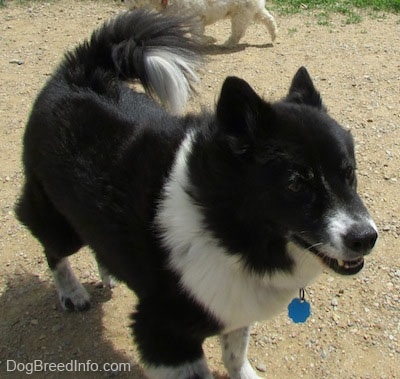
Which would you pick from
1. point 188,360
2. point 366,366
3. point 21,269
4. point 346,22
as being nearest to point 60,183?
point 188,360

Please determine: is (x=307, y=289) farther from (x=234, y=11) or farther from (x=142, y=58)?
(x=234, y=11)

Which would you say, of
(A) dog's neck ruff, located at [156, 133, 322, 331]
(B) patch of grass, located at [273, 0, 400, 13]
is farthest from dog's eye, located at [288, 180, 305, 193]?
(B) patch of grass, located at [273, 0, 400, 13]

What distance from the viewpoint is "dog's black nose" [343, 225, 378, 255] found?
1690 millimetres

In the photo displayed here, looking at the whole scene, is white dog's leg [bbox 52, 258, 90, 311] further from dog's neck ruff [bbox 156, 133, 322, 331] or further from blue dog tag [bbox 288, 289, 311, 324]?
blue dog tag [bbox 288, 289, 311, 324]

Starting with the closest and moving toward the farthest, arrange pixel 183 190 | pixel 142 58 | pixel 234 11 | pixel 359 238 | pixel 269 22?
pixel 359 238
pixel 183 190
pixel 142 58
pixel 269 22
pixel 234 11

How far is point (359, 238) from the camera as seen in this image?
169cm

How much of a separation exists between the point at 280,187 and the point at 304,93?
1.75 feet

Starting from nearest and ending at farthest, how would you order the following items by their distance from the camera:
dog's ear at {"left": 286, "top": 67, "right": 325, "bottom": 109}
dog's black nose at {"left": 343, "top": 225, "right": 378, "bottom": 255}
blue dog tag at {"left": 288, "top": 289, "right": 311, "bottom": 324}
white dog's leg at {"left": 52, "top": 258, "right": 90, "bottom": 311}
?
dog's black nose at {"left": 343, "top": 225, "right": 378, "bottom": 255} < dog's ear at {"left": 286, "top": 67, "right": 325, "bottom": 109} < blue dog tag at {"left": 288, "top": 289, "right": 311, "bottom": 324} < white dog's leg at {"left": 52, "top": 258, "right": 90, "bottom": 311}

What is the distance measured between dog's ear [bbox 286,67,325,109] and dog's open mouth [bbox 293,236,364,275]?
0.59 metres

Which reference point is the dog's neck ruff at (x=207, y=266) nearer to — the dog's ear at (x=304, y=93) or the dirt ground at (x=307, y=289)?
the dog's ear at (x=304, y=93)

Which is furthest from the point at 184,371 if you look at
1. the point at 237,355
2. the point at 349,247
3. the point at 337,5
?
the point at 337,5

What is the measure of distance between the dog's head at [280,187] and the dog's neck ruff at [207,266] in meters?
0.07

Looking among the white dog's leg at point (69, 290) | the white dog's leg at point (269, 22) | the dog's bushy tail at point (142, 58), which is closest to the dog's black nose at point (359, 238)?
the dog's bushy tail at point (142, 58)

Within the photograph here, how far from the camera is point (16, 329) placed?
116 inches
